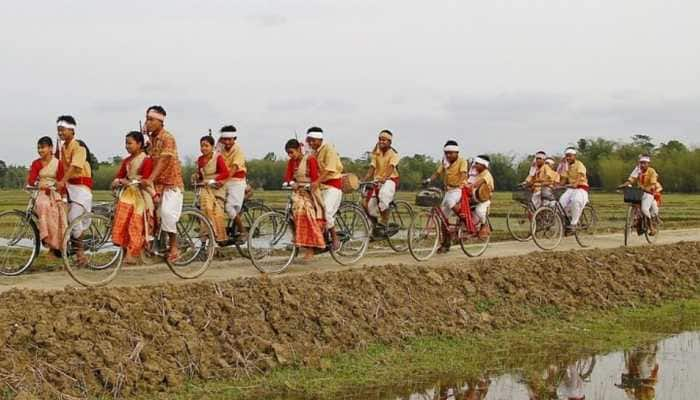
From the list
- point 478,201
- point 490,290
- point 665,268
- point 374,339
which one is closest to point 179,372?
point 374,339

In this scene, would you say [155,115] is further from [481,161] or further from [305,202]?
[481,161]

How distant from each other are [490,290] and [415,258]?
1616 millimetres

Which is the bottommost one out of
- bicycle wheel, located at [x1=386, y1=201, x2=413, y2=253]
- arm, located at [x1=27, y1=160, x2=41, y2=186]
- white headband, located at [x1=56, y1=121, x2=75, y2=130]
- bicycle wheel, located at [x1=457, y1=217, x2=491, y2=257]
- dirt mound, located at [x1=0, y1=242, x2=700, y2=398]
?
dirt mound, located at [x1=0, y1=242, x2=700, y2=398]

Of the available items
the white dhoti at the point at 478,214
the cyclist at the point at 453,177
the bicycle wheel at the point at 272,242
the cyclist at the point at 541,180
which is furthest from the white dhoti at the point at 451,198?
the cyclist at the point at 541,180

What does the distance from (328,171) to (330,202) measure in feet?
1.36

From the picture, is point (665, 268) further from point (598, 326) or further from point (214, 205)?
point (214, 205)

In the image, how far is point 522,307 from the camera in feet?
34.6

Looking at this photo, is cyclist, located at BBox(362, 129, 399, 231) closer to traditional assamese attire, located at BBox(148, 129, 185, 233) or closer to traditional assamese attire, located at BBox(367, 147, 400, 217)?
traditional assamese attire, located at BBox(367, 147, 400, 217)

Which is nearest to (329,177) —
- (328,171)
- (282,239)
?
(328,171)

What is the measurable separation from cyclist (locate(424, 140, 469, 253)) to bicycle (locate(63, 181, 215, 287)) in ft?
13.3

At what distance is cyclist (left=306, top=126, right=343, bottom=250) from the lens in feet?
34.9

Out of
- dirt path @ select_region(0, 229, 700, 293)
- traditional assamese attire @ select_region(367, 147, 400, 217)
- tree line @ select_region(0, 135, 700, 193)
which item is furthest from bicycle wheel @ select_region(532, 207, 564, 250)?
tree line @ select_region(0, 135, 700, 193)

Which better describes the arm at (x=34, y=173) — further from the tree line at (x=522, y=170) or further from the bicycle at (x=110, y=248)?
the tree line at (x=522, y=170)

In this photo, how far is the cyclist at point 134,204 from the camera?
28.5 ft
